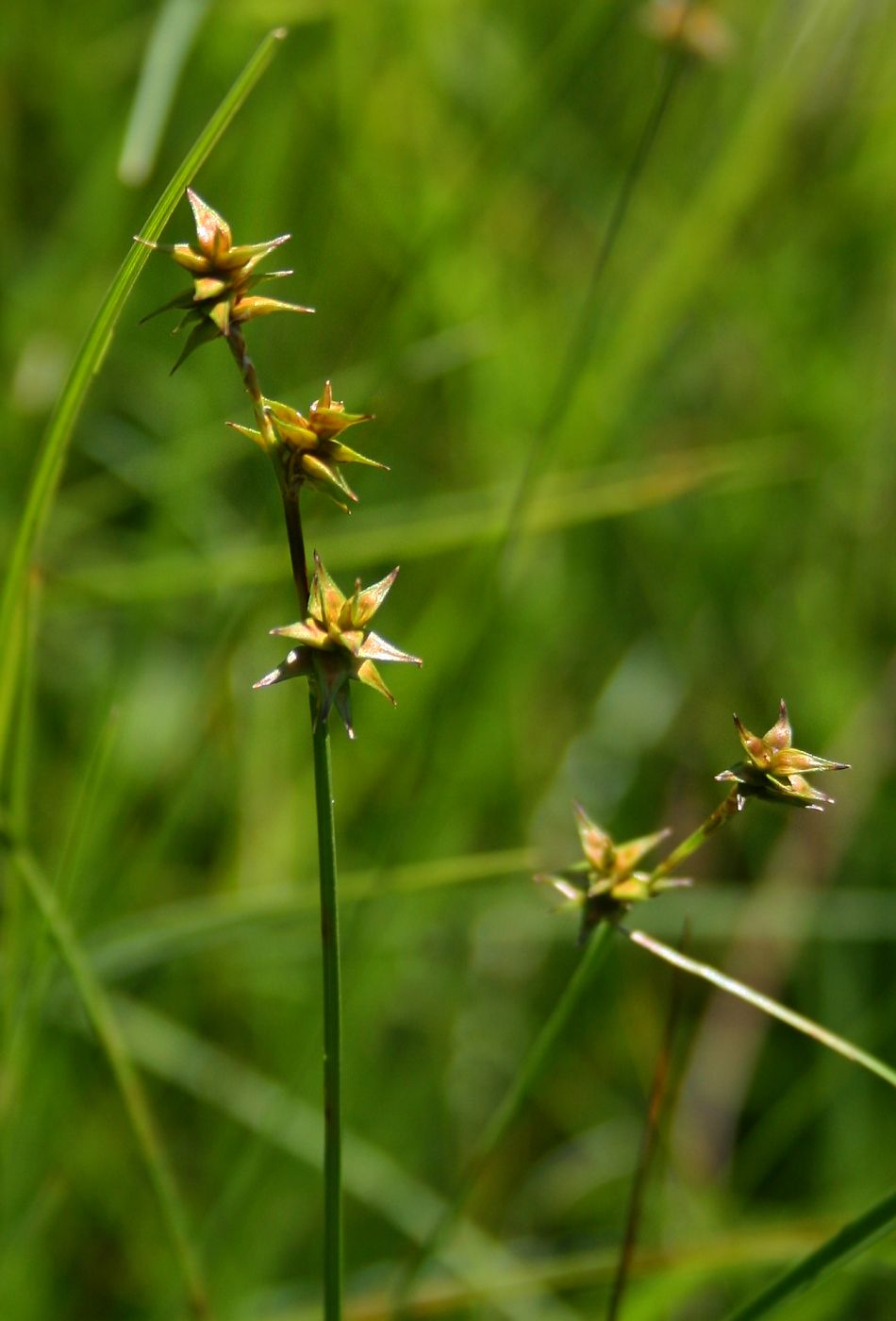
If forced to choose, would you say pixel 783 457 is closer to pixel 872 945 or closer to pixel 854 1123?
pixel 872 945

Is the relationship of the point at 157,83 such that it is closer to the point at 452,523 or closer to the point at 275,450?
the point at 452,523

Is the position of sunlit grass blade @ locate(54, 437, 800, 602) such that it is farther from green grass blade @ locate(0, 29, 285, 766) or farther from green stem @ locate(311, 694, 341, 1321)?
green stem @ locate(311, 694, 341, 1321)

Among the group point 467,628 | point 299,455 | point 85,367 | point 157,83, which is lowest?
point 299,455

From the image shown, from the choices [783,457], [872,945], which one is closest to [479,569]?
[783,457]

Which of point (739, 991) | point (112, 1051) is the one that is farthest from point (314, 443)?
point (112, 1051)

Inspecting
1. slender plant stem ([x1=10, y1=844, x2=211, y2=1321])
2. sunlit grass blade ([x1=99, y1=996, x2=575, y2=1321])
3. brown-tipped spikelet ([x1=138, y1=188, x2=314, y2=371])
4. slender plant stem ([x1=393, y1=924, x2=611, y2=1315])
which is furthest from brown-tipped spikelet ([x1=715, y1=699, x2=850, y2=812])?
sunlit grass blade ([x1=99, y1=996, x2=575, y2=1321])

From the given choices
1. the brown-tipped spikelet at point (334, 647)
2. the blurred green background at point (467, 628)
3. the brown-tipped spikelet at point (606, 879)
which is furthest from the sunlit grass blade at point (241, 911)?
the brown-tipped spikelet at point (334, 647)
